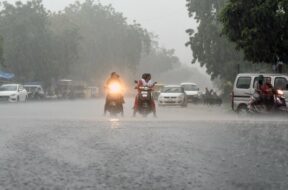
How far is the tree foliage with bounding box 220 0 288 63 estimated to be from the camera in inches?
1185

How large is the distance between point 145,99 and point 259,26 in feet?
33.2

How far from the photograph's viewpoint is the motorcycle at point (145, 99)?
74.8ft

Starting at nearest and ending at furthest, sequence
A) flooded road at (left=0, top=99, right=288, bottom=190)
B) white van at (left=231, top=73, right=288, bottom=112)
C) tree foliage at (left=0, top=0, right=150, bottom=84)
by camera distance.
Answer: flooded road at (left=0, top=99, right=288, bottom=190)
white van at (left=231, top=73, right=288, bottom=112)
tree foliage at (left=0, top=0, right=150, bottom=84)

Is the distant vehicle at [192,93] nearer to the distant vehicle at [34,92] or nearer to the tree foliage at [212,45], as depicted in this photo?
the tree foliage at [212,45]

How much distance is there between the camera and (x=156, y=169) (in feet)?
32.0

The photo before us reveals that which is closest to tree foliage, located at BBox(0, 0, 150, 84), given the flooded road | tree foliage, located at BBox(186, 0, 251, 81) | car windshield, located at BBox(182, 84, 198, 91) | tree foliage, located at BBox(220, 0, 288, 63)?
tree foliage, located at BBox(186, 0, 251, 81)

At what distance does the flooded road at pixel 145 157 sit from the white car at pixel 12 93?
32.1 m

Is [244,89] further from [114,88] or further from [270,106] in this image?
[114,88]

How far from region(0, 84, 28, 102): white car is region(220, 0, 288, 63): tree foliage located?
2121 centimetres

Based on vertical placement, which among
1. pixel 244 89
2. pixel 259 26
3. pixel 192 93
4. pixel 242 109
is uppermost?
pixel 259 26

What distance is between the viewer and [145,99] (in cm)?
2291

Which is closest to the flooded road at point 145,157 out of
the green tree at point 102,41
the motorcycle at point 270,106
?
the motorcycle at point 270,106

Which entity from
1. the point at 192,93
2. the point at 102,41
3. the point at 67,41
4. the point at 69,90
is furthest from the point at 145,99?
the point at 102,41

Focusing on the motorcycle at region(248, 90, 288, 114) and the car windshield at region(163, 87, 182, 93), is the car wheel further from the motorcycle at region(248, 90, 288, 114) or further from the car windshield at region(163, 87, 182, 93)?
the car windshield at region(163, 87, 182, 93)
